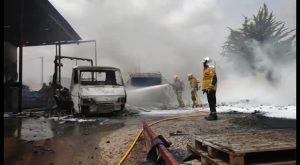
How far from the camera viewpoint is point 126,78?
Answer: 20859mm

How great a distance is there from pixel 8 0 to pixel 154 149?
10832mm

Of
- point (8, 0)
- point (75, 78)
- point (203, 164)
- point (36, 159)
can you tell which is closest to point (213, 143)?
point (203, 164)

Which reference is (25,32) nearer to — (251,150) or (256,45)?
(256,45)

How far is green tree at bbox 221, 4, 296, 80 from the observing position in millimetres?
8430

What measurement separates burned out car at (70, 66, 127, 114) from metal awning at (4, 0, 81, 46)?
270 centimetres

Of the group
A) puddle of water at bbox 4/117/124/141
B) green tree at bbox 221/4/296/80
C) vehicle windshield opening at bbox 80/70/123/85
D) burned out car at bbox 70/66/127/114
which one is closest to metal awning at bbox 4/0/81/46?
burned out car at bbox 70/66/127/114

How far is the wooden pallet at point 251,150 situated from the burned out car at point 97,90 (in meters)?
7.49

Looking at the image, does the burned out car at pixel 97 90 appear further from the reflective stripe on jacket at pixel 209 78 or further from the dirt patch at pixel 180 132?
the reflective stripe on jacket at pixel 209 78

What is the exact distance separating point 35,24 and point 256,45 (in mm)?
11263

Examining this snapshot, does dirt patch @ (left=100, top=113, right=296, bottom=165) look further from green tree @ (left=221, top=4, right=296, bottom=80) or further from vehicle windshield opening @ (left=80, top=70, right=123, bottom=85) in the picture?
vehicle windshield opening @ (left=80, top=70, right=123, bottom=85)

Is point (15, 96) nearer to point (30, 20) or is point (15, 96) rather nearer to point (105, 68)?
point (105, 68)

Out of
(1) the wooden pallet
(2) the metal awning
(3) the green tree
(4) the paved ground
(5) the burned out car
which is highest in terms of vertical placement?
(2) the metal awning

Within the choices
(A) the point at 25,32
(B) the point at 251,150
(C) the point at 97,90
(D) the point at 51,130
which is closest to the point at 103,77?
(C) the point at 97,90

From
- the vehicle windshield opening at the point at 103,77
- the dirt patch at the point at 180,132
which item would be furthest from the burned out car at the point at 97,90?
the dirt patch at the point at 180,132
